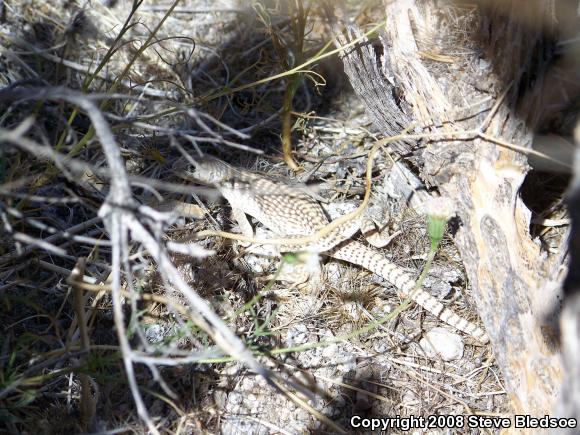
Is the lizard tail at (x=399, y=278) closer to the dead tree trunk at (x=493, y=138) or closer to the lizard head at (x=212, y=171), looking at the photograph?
the dead tree trunk at (x=493, y=138)

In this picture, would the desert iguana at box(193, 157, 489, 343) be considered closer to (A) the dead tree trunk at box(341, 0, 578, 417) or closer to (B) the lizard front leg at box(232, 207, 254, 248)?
(B) the lizard front leg at box(232, 207, 254, 248)

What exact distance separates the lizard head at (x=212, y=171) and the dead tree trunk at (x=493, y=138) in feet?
4.09

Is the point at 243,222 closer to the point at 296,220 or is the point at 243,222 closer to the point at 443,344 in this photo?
the point at 296,220

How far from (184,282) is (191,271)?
46.9 inches

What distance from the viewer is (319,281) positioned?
369cm

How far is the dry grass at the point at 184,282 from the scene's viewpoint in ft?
9.14

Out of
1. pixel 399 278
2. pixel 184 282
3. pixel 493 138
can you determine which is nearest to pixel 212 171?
pixel 399 278

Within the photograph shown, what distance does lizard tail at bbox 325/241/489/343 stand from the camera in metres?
3.31

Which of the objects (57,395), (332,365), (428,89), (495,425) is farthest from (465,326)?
(57,395)

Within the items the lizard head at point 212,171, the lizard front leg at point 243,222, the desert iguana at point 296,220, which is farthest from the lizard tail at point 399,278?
the lizard head at point 212,171

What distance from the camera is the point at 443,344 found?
3.36m

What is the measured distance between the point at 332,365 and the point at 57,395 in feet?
5.02

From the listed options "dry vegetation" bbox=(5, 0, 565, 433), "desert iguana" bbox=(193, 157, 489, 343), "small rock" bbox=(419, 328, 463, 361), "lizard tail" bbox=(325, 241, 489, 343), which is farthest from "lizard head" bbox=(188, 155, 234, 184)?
"small rock" bbox=(419, 328, 463, 361)

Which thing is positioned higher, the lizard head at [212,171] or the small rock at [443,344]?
the lizard head at [212,171]
